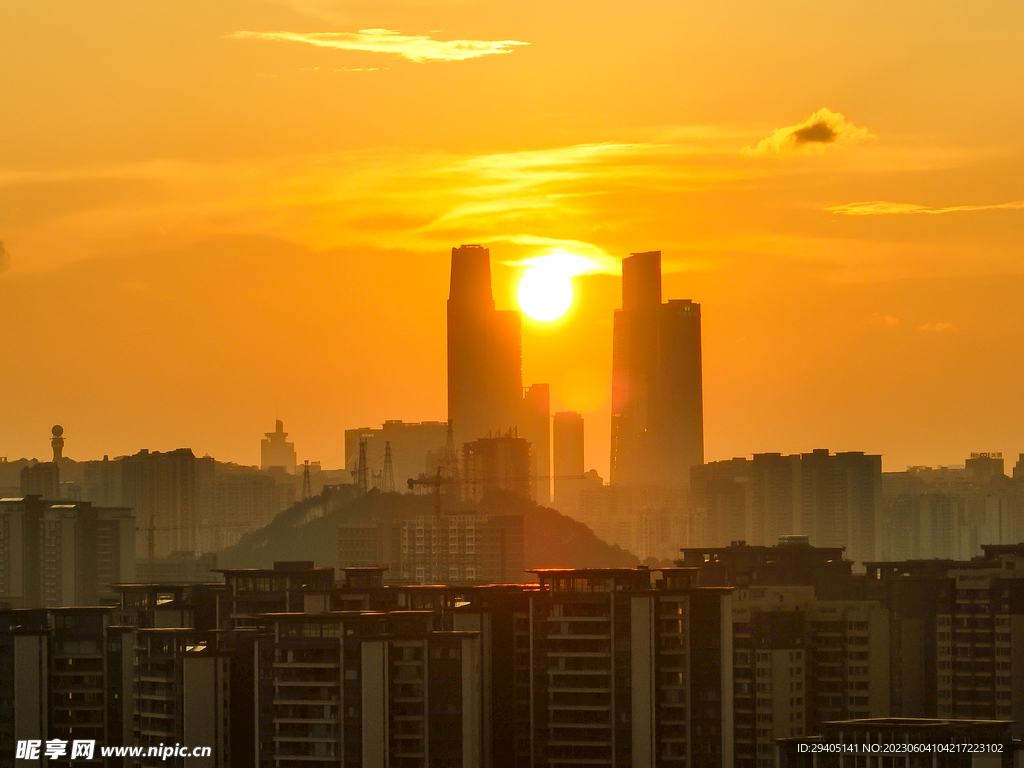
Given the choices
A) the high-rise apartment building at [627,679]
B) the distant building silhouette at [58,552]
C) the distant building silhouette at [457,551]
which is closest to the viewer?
the high-rise apartment building at [627,679]

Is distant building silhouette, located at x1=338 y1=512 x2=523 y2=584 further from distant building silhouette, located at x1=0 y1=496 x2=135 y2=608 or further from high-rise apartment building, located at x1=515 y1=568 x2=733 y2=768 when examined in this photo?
high-rise apartment building, located at x1=515 y1=568 x2=733 y2=768

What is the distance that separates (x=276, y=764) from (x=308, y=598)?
7.90 metres

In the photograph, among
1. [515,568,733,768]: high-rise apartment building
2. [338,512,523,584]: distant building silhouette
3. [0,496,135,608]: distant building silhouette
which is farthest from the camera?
[338,512,523,584]: distant building silhouette

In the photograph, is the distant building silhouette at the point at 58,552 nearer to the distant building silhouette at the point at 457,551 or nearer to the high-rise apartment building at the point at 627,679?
the distant building silhouette at the point at 457,551

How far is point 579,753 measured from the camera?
57.6m

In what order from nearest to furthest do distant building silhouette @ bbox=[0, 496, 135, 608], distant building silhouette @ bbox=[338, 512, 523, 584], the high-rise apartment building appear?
the high-rise apartment building < distant building silhouette @ bbox=[0, 496, 135, 608] < distant building silhouette @ bbox=[338, 512, 523, 584]

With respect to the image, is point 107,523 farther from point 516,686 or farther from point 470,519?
point 516,686

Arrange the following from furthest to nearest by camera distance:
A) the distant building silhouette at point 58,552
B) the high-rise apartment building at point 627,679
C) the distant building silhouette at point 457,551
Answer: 1. the distant building silhouette at point 457,551
2. the distant building silhouette at point 58,552
3. the high-rise apartment building at point 627,679

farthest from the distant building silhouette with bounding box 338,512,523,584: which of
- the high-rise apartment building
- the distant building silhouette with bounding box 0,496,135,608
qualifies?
the high-rise apartment building

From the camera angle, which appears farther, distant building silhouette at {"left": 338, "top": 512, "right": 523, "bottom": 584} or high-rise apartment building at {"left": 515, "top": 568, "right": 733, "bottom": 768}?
distant building silhouette at {"left": 338, "top": 512, "right": 523, "bottom": 584}

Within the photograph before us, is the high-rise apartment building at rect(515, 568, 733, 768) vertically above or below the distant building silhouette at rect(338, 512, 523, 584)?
below

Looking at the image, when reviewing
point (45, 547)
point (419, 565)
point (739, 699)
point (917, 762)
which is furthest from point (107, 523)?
point (917, 762)

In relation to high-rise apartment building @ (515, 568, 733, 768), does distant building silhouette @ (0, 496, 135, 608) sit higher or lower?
higher

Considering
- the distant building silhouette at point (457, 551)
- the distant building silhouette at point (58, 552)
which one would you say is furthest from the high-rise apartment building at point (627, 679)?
the distant building silhouette at point (457, 551)
